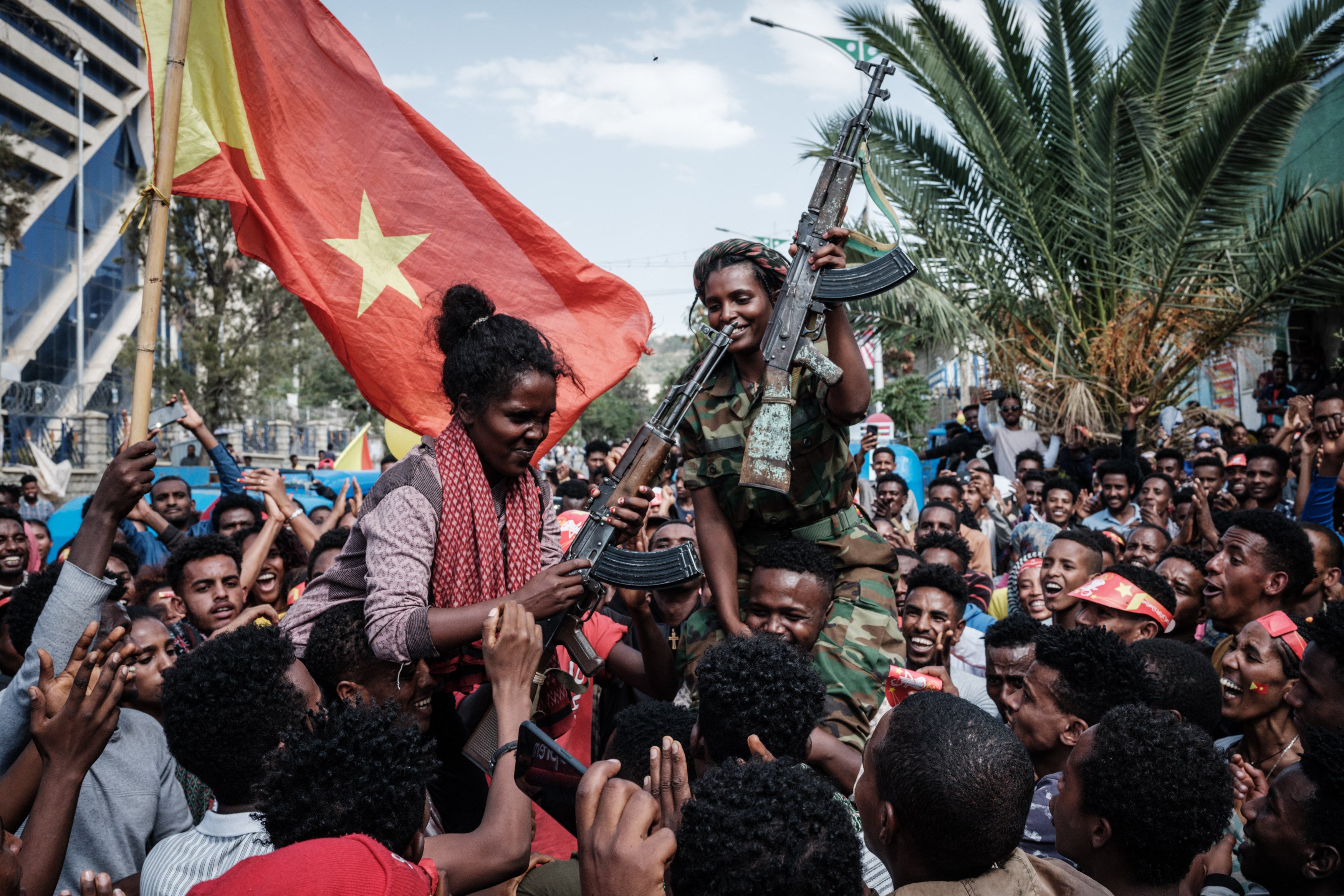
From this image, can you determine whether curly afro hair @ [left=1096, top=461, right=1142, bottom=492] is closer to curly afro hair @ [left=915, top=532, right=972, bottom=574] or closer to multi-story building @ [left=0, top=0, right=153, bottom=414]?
curly afro hair @ [left=915, top=532, right=972, bottom=574]

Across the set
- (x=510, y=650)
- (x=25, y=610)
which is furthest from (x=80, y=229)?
(x=510, y=650)

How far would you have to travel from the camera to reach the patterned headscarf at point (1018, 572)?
6328 millimetres

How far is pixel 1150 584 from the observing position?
4.86 m

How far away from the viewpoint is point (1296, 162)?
14.6m

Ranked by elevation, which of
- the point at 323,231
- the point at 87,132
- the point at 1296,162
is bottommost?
the point at 323,231

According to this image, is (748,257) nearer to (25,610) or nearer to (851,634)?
(851,634)

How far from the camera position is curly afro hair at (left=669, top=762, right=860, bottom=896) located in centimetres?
184

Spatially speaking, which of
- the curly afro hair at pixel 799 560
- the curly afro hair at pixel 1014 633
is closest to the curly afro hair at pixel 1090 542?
the curly afro hair at pixel 1014 633

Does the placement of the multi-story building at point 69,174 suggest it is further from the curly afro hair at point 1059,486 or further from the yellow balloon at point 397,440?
the curly afro hair at point 1059,486

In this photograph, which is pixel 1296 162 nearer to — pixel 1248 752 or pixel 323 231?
pixel 1248 752

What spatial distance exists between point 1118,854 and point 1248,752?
5.12ft

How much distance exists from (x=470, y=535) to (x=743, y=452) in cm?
113

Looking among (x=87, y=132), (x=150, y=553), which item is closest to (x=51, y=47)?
(x=87, y=132)

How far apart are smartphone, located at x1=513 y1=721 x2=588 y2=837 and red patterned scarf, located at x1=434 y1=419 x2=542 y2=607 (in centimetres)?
75
